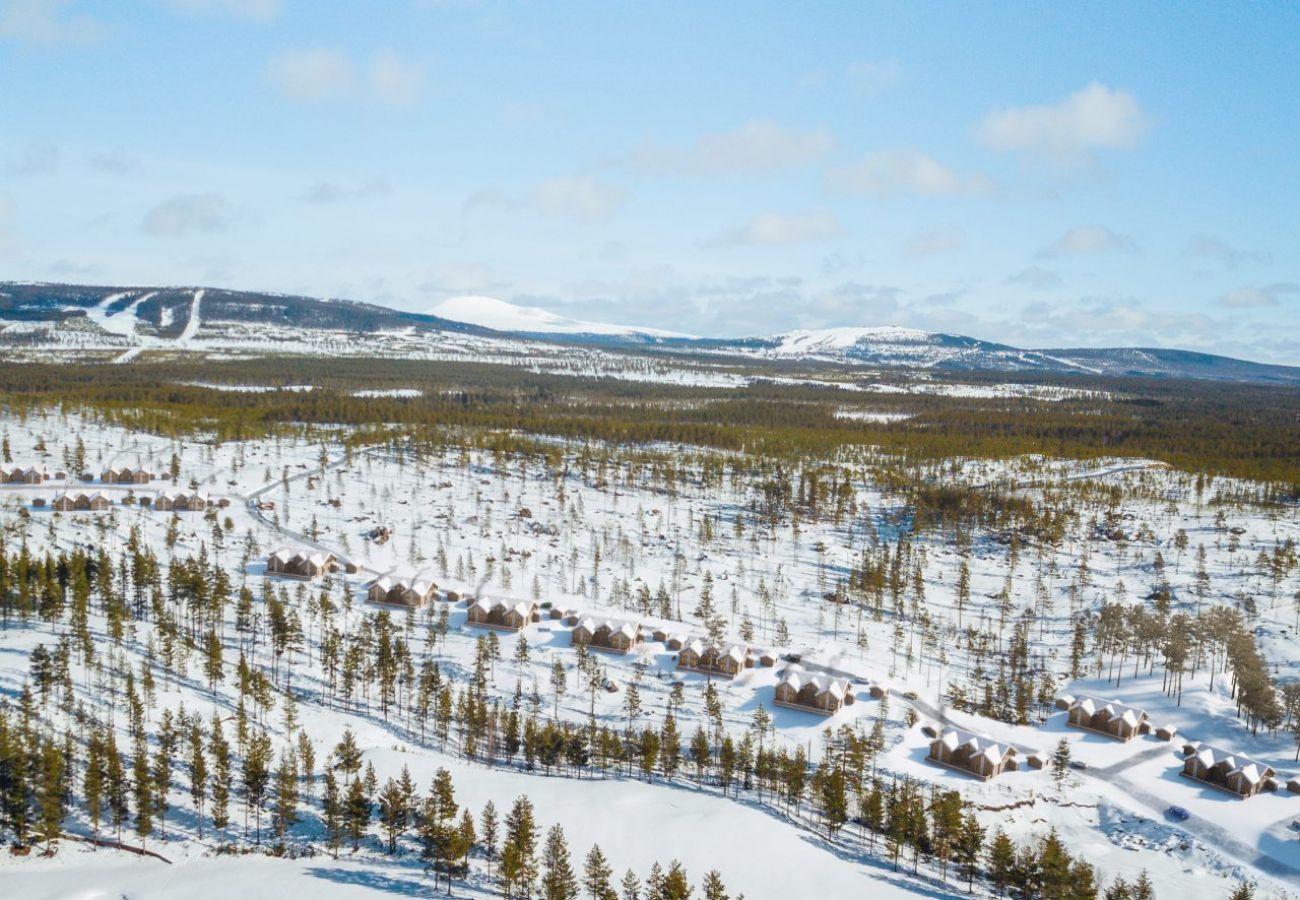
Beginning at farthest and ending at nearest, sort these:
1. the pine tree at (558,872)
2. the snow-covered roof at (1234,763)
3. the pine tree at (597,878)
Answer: the snow-covered roof at (1234,763) < the pine tree at (558,872) < the pine tree at (597,878)

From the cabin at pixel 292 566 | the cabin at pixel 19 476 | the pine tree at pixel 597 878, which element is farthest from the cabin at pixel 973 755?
the cabin at pixel 19 476

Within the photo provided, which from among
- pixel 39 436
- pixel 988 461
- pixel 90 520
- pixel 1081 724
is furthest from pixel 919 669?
pixel 39 436

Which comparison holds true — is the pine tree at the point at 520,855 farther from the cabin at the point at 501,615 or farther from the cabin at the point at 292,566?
the cabin at the point at 292,566

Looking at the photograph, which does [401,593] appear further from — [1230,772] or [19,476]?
[1230,772]

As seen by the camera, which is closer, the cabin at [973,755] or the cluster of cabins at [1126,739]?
the cluster of cabins at [1126,739]

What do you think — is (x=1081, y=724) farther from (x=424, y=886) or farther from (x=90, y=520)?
(x=90, y=520)

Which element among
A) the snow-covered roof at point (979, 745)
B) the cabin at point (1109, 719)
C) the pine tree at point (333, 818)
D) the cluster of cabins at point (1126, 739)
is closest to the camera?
the pine tree at point (333, 818)

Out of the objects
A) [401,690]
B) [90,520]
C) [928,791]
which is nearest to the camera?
[928,791]
